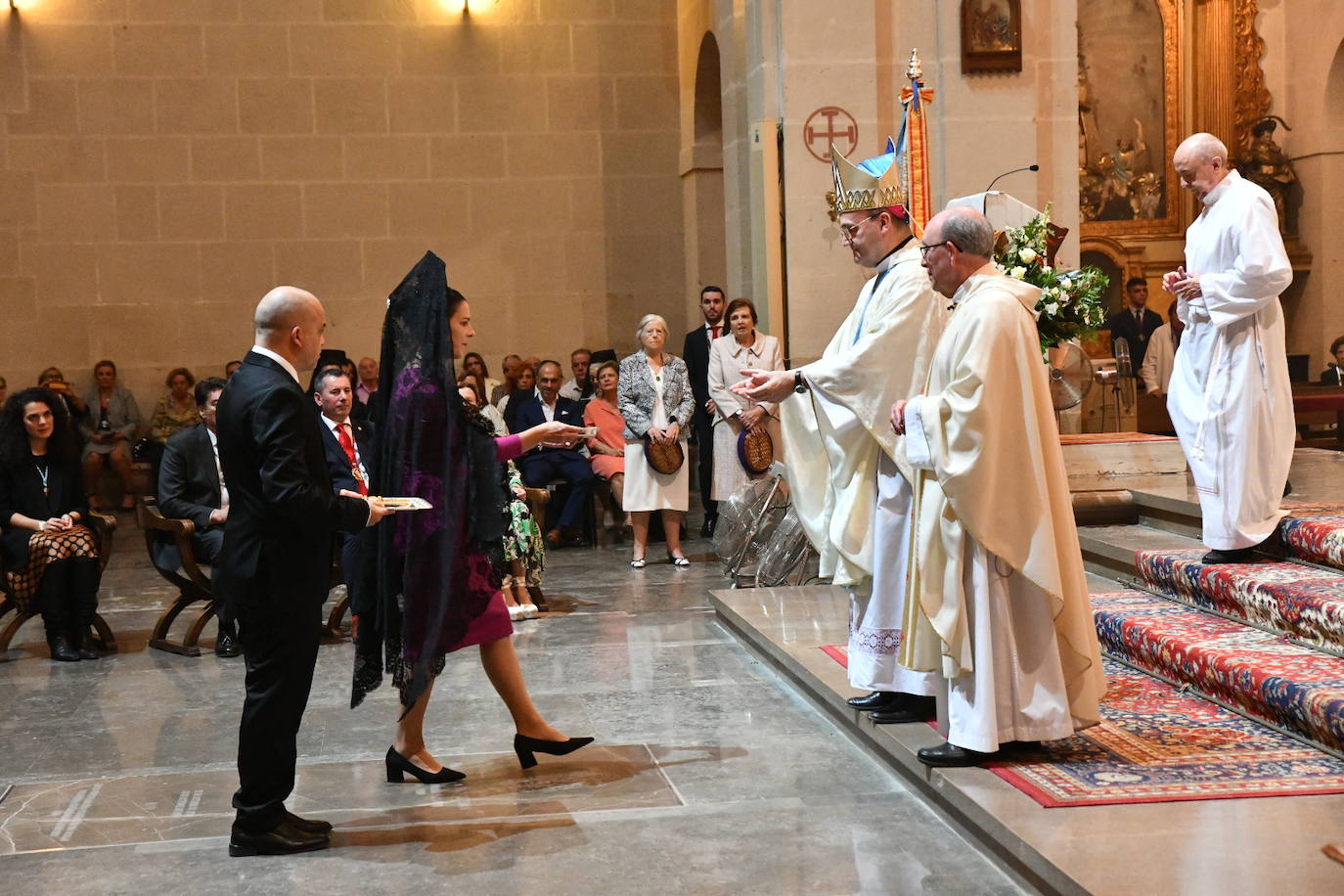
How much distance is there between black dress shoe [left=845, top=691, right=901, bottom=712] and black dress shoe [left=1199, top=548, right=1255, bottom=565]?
142 centimetres

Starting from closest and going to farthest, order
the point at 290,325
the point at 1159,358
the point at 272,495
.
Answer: the point at 272,495 → the point at 290,325 → the point at 1159,358

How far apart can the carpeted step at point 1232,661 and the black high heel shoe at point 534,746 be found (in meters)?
1.90

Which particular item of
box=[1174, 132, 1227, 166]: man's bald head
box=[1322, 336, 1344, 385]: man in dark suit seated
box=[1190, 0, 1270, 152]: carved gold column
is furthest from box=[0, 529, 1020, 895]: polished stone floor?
box=[1190, 0, 1270, 152]: carved gold column

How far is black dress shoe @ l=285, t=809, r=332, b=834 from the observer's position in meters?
3.82

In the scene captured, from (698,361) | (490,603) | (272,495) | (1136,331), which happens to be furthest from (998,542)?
(1136,331)

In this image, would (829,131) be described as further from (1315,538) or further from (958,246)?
(958,246)

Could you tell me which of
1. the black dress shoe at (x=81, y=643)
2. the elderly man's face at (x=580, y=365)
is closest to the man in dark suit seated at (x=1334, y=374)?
the elderly man's face at (x=580, y=365)

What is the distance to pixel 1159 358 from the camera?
1091 cm

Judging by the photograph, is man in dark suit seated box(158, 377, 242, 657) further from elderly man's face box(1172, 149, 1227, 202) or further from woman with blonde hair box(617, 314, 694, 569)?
elderly man's face box(1172, 149, 1227, 202)

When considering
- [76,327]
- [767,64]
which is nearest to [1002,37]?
[767,64]

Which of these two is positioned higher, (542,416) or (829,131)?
(829,131)

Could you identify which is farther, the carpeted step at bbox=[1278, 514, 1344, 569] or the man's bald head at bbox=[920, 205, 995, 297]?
the carpeted step at bbox=[1278, 514, 1344, 569]

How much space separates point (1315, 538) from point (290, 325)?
134 inches

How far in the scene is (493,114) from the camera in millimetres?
12000
